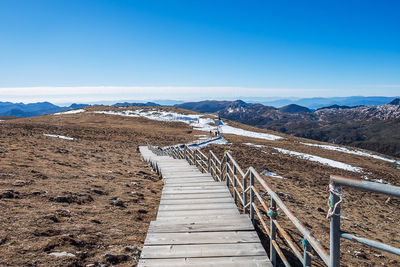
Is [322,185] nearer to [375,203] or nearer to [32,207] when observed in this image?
[375,203]

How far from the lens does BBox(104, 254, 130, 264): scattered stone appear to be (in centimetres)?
441

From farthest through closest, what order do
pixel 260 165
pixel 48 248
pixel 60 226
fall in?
pixel 260 165
pixel 60 226
pixel 48 248

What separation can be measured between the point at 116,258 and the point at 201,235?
160cm

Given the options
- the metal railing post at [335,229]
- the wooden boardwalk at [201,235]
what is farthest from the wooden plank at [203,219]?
the metal railing post at [335,229]

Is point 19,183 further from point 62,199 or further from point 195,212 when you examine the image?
point 195,212

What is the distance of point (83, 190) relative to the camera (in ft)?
26.8

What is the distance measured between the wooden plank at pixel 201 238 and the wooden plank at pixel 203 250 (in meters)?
0.11

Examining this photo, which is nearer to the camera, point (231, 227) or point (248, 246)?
point (248, 246)

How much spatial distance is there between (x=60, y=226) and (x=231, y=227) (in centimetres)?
377

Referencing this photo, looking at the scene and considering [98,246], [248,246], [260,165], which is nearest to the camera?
[248,246]

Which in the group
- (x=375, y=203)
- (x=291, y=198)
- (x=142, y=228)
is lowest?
(x=375, y=203)

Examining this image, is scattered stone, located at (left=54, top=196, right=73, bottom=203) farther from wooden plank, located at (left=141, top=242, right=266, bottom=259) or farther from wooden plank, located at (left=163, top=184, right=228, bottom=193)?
wooden plank, located at (left=141, top=242, right=266, bottom=259)

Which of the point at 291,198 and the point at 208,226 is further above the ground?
the point at 208,226

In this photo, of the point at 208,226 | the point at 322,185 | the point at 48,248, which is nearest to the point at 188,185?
the point at 208,226
